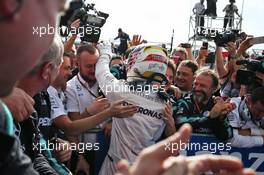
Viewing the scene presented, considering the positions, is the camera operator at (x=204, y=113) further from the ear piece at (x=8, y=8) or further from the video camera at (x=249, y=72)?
the ear piece at (x=8, y=8)

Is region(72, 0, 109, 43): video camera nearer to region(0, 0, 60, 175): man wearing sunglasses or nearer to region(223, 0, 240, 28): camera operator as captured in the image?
region(0, 0, 60, 175): man wearing sunglasses

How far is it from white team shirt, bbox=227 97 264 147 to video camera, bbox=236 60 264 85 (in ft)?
1.51

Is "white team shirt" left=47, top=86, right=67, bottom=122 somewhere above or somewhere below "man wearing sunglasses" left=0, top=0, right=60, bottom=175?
below

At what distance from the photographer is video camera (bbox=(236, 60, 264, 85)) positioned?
4.24m

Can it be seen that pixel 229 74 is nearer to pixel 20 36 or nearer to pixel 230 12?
→ pixel 20 36

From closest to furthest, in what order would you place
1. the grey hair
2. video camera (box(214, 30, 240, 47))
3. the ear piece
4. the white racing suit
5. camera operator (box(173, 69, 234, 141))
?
1. the ear piece
2. the grey hair
3. the white racing suit
4. camera operator (box(173, 69, 234, 141))
5. video camera (box(214, 30, 240, 47))

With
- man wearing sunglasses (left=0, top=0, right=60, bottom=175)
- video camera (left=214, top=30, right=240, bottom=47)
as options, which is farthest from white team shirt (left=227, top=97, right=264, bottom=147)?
man wearing sunglasses (left=0, top=0, right=60, bottom=175)

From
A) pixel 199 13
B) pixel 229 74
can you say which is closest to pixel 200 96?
pixel 229 74

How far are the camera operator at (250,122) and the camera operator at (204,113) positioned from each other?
0.13m

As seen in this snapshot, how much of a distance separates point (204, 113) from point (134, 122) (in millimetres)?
777

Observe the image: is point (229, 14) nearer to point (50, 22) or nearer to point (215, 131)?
point (215, 131)

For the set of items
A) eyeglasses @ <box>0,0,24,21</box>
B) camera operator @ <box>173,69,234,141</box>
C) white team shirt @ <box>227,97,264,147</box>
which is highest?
eyeglasses @ <box>0,0,24,21</box>

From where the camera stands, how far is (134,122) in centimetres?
323

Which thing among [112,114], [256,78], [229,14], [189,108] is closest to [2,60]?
[112,114]
